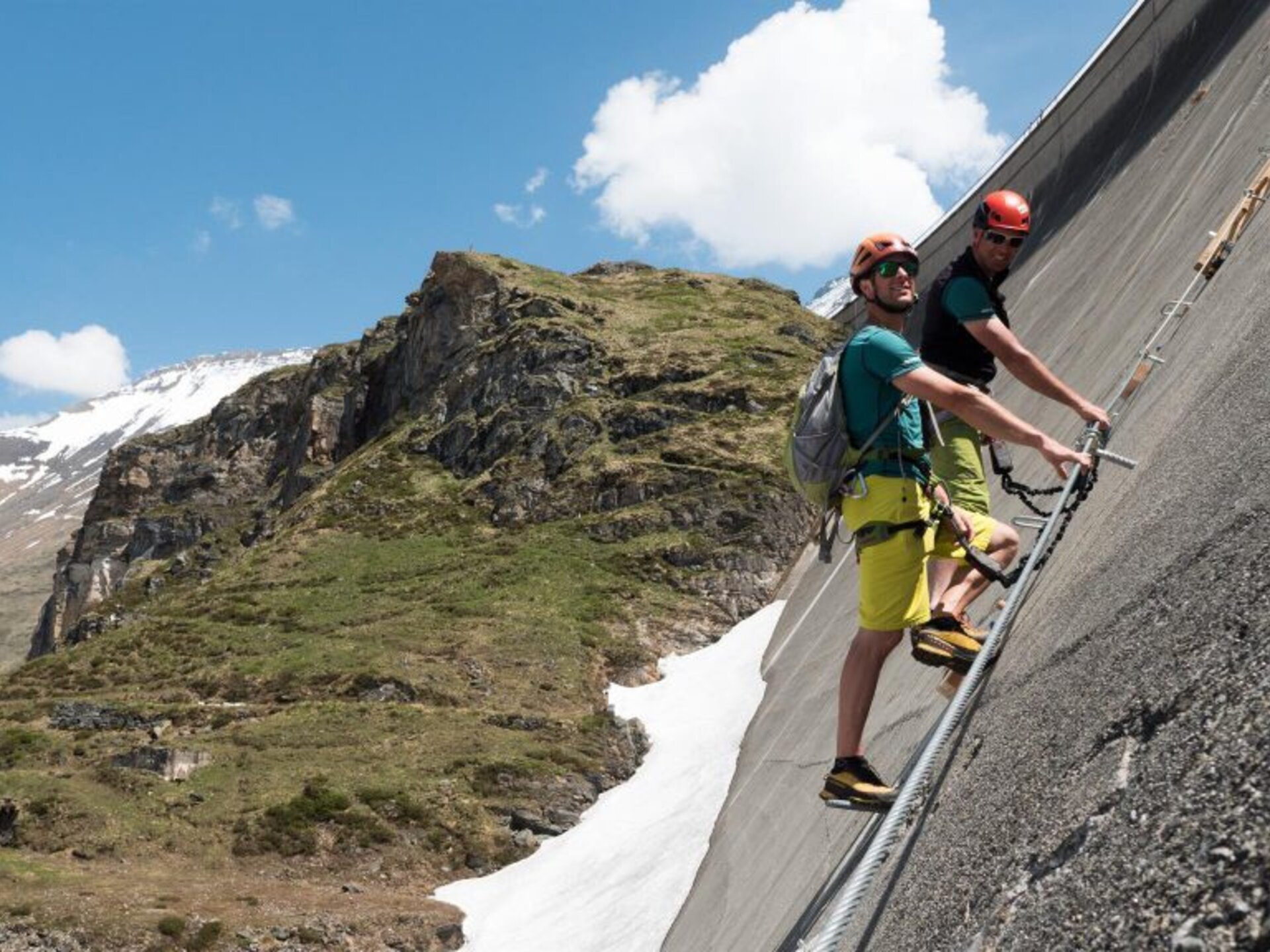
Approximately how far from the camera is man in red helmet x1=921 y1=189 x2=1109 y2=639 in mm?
5633

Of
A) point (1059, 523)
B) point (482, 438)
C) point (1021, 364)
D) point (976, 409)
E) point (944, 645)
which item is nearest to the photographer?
point (976, 409)

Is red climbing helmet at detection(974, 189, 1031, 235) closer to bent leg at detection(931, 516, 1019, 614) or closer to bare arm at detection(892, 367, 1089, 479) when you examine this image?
bare arm at detection(892, 367, 1089, 479)

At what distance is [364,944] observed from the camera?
2309cm

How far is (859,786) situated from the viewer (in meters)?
5.22

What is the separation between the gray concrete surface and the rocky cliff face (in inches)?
1470

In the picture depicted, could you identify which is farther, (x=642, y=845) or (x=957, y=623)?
(x=642, y=845)

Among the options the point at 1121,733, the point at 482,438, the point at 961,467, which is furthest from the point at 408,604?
the point at 1121,733

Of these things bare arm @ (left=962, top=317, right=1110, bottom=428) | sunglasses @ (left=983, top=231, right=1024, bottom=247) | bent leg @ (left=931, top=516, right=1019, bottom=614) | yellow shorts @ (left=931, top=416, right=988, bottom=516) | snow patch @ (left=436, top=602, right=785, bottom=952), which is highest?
sunglasses @ (left=983, top=231, right=1024, bottom=247)

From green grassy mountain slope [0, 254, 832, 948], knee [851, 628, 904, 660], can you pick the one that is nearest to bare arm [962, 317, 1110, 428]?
knee [851, 628, 904, 660]

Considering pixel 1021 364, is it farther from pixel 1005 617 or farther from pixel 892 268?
pixel 1005 617

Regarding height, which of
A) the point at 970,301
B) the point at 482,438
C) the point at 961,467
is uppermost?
the point at 482,438

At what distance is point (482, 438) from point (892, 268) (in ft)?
214

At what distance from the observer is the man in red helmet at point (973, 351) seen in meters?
5.63

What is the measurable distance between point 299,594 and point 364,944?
33113 millimetres
